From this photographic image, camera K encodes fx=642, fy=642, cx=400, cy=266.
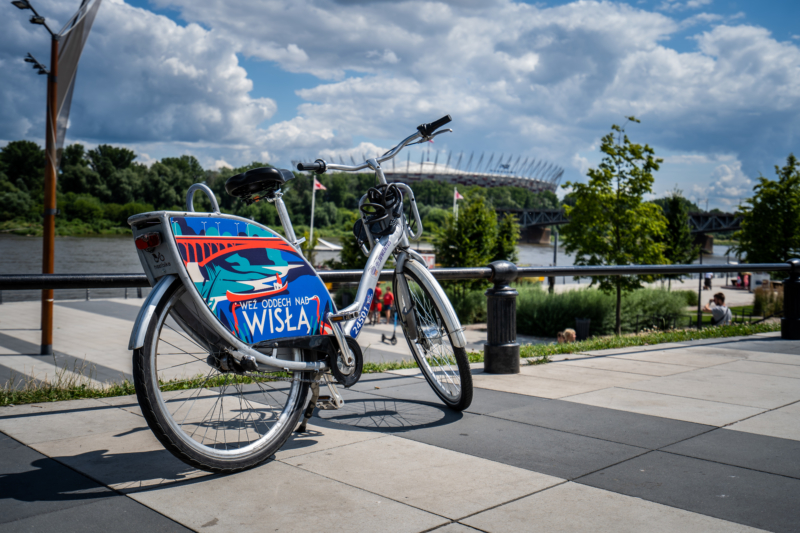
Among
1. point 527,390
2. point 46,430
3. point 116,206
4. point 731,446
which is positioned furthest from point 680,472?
point 116,206

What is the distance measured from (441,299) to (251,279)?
130cm

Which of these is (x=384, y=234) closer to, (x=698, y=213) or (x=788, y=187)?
(x=788, y=187)

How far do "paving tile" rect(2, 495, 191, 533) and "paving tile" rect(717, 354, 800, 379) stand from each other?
505cm

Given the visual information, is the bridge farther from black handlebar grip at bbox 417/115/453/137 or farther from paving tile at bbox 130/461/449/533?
paving tile at bbox 130/461/449/533

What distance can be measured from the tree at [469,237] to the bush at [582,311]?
6.94 m

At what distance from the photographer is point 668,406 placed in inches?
167

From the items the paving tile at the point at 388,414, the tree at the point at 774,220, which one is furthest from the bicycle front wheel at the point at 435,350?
the tree at the point at 774,220

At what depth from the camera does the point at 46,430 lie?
3430 mm

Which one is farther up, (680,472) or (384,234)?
(384,234)

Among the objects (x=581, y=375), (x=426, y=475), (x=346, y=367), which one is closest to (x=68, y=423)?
(x=346, y=367)

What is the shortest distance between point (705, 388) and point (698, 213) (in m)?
89.9

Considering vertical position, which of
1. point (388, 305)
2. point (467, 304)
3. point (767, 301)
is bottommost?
point (388, 305)

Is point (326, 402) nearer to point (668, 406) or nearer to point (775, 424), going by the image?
point (668, 406)

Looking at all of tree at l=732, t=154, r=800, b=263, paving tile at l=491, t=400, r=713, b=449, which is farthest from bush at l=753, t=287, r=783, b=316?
paving tile at l=491, t=400, r=713, b=449
